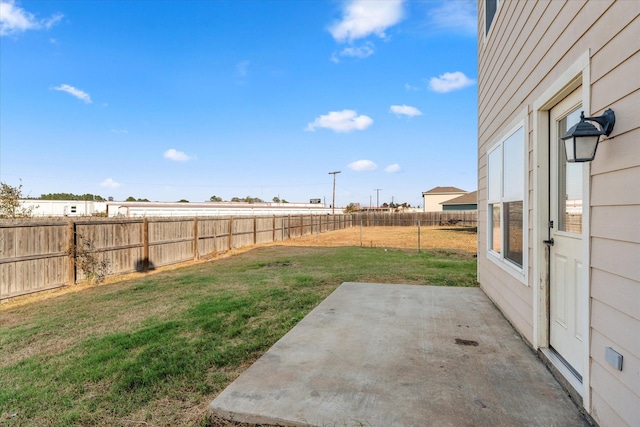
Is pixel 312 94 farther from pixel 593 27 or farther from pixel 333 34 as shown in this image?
pixel 593 27

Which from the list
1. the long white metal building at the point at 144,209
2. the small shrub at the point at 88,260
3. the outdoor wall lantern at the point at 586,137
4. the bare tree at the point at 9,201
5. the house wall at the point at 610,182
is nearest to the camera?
the house wall at the point at 610,182

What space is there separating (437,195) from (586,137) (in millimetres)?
51422

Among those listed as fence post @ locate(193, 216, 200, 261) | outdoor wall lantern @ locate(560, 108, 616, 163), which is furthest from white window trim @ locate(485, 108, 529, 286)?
fence post @ locate(193, 216, 200, 261)

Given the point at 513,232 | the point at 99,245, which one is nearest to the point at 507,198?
the point at 513,232

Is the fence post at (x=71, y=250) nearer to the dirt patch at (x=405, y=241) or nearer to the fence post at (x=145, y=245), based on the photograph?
the fence post at (x=145, y=245)

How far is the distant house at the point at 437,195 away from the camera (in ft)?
161

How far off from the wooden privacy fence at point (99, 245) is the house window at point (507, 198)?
8.41 m

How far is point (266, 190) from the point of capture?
69.8m

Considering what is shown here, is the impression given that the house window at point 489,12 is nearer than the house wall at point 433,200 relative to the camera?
Yes

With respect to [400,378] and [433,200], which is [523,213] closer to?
[400,378]

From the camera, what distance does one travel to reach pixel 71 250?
23.2ft

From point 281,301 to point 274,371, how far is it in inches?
94.9

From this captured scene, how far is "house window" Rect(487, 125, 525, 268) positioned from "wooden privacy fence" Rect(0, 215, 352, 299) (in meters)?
8.41

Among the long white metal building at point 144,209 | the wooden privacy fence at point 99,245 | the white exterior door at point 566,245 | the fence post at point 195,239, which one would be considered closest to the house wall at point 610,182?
the white exterior door at point 566,245
